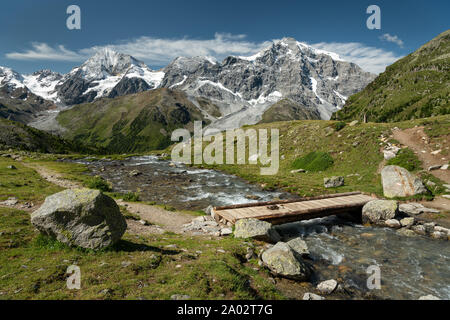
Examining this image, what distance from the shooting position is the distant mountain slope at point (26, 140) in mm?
129200

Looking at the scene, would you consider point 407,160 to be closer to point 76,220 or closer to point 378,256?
point 378,256

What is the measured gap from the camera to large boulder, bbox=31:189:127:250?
10.8 metres

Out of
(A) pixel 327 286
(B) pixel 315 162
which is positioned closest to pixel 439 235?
(A) pixel 327 286

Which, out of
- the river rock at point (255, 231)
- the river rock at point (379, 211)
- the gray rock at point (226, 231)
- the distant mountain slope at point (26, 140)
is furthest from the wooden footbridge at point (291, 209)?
the distant mountain slope at point (26, 140)

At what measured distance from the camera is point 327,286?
11.9m

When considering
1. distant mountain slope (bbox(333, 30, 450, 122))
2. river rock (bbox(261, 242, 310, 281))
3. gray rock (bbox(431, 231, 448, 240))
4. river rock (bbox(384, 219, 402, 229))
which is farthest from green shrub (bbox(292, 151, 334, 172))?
distant mountain slope (bbox(333, 30, 450, 122))

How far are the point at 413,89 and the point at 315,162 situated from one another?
150 metres

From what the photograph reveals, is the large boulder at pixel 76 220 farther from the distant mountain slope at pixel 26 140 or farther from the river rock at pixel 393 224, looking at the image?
the distant mountain slope at pixel 26 140

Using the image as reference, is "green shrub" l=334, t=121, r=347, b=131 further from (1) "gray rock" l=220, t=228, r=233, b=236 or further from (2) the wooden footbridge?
(1) "gray rock" l=220, t=228, r=233, b=236

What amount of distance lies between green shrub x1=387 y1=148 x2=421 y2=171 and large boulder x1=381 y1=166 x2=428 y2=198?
480 centimetres

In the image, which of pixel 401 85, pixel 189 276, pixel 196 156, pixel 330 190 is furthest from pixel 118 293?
pixel 401 85

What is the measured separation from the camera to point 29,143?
139000 mm

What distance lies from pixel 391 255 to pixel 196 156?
268ft
